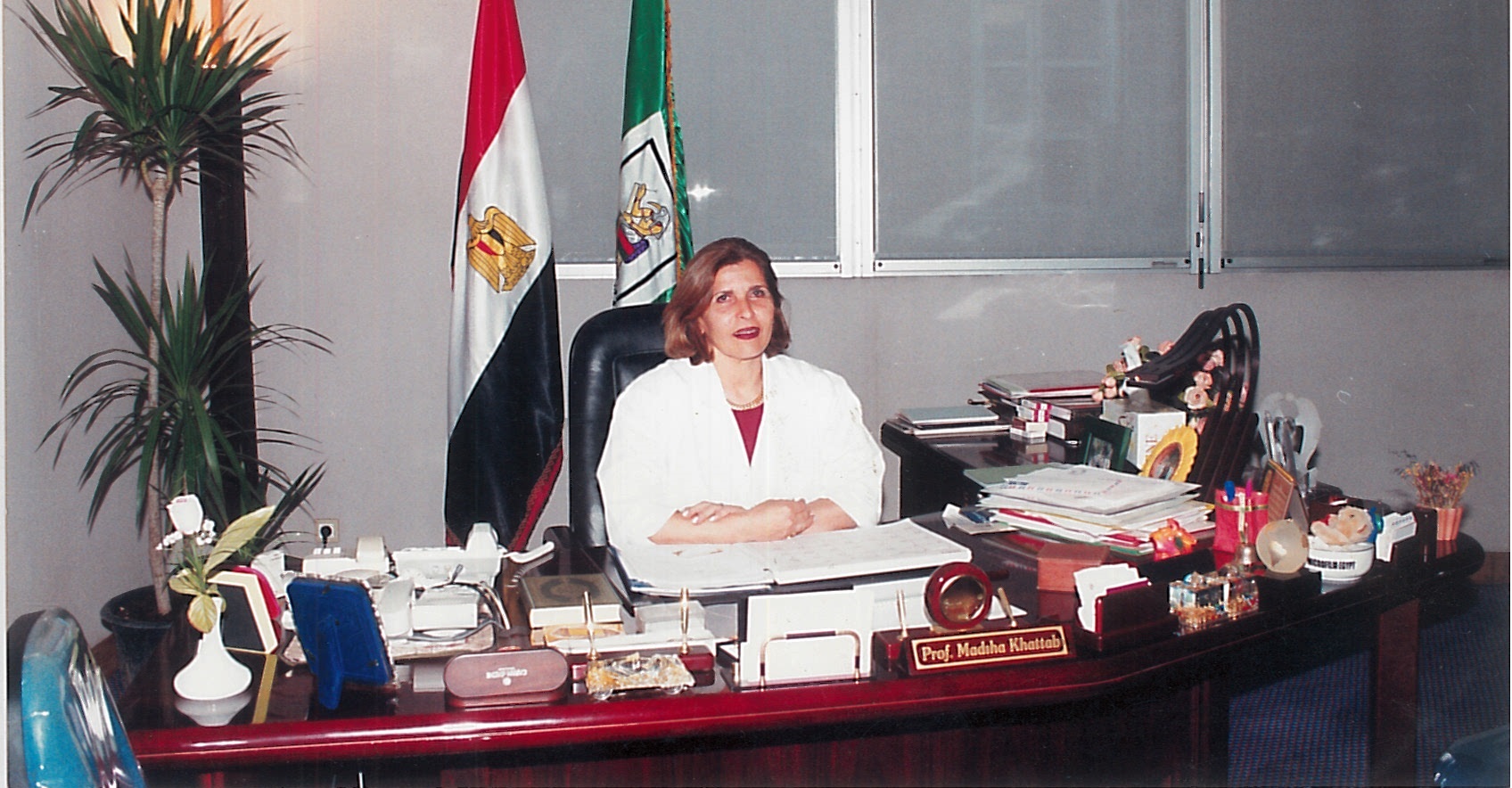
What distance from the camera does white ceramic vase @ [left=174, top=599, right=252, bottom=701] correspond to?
1235 mm

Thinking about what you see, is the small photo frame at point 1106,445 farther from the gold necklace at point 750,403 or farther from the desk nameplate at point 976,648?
the desk nameplate at point 976,648

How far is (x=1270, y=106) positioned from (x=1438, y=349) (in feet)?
2.98

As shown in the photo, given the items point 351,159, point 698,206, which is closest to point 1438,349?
point 698,206

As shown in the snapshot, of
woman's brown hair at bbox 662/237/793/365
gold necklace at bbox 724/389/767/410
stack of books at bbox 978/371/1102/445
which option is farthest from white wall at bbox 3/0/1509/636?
gold necklace at bbox 724/389/767/410

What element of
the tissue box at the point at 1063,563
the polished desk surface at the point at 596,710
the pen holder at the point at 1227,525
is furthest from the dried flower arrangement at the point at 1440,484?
the tissue box at the point at 1063,563

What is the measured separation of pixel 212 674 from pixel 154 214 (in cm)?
168

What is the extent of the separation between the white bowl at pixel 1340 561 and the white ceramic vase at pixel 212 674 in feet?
4.36

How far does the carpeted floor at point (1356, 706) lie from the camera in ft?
8.11

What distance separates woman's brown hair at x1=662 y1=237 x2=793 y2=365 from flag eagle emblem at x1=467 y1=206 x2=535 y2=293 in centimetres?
83

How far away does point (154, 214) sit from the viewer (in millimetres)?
2596

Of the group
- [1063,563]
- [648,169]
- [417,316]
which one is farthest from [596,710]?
[417,316]

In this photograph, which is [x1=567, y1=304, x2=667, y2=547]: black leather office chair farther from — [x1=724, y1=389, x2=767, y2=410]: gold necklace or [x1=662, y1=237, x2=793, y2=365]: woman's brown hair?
[x1=724, y1=389, x2=767, y2=410]: gold necklace

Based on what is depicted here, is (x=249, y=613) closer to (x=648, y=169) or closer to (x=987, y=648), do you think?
(x=987, y=648)

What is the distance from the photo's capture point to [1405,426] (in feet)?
12.1
